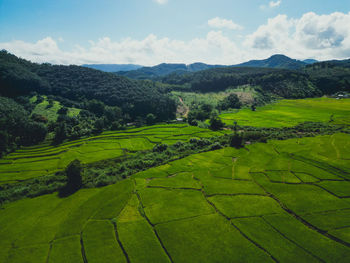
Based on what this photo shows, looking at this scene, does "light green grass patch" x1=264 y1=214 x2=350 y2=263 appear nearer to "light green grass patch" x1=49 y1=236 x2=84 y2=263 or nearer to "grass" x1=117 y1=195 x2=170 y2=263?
"grass" x1=117 y1=195 x2=170 y2=263

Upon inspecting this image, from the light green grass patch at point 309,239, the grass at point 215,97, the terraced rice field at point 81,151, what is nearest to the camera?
the light green grass patch at point 309,239

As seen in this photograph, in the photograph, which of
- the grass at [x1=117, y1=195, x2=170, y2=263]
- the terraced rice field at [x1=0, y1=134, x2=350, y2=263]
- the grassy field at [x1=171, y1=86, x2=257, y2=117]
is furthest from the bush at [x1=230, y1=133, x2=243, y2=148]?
the grassy field at [x1=171, y1=86, x2=257, y2=117]

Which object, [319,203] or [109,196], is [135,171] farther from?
[319,203]

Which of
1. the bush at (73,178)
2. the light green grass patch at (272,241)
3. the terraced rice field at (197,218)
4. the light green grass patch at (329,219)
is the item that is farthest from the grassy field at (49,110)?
the light green grass patch at (329,219)

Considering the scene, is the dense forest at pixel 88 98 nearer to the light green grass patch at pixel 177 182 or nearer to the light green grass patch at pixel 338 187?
the light green grass patch at pixel 177 182

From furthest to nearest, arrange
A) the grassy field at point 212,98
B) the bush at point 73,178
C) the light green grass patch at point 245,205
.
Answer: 1. the grassy field at point 212,98
2. the bush at point 73,178
3. the light green grass patch at point 245,205

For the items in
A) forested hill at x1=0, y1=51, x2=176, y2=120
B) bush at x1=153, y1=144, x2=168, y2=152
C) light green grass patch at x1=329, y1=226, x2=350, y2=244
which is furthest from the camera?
forested hill at x1=0, y1=51, x2=176, y2=120
